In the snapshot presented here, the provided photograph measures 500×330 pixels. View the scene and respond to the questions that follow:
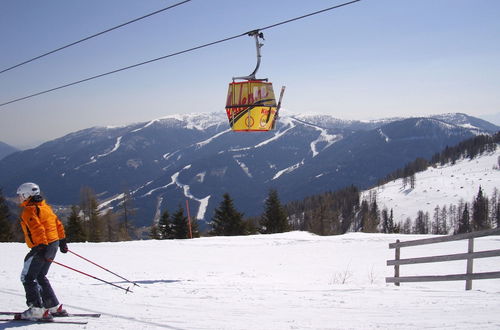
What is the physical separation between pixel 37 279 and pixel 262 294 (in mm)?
4639

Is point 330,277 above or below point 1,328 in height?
below

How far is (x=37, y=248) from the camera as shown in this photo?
6645 millimetres

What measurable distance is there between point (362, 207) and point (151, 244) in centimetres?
16170

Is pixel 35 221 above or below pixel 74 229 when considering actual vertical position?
above

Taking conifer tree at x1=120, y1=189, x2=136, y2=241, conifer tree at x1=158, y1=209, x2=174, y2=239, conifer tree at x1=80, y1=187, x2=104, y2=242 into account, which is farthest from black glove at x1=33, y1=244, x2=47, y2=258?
conifer tree at x1=120, y1=189, x2=136, y2=241

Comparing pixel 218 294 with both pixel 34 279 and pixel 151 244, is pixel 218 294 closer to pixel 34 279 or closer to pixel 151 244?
pixel 34 279

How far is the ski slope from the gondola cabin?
14.7 feet

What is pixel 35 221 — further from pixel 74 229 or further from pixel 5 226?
pixel 5 226

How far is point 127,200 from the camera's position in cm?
4903

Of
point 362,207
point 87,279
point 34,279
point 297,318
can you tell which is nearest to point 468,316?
point 297,318

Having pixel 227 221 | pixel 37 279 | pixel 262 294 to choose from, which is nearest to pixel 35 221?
pixel 37 279

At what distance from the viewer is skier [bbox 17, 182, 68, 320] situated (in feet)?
21.4

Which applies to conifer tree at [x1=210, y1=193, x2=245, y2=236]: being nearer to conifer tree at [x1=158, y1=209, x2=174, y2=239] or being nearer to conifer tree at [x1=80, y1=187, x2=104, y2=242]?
conifer tree at [x1=158, y1=209, x2=174, y2=239]

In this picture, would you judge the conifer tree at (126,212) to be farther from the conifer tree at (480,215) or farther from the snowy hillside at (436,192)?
the snowy hillside at (436,192)
